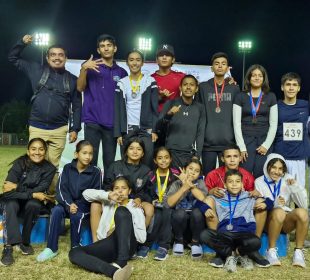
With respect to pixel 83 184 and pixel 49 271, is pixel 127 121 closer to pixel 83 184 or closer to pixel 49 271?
pixel 83 184

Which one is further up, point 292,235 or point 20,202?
point 20,202

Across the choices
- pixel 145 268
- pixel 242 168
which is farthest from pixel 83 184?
pixel 242 168

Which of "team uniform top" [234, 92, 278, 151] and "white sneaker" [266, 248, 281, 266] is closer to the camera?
"white sneaker" [266, 248, 281, 266]

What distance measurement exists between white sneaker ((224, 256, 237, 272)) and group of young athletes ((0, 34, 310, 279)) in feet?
0.04

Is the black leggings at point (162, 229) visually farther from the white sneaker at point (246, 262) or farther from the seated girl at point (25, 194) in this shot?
the seated girl at point (25, 194)

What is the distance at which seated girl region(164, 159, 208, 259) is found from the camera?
4.46 m

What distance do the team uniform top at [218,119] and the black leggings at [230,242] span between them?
50.7 inches

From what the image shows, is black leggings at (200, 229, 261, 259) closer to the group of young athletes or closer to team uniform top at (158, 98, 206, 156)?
the group of young athletes

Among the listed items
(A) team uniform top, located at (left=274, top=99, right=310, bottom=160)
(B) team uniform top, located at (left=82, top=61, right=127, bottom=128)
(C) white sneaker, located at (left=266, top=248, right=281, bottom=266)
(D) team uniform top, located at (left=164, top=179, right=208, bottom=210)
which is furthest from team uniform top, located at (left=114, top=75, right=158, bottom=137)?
(C) white sneaker, located at (left=266, top=248, right=281, bottom=266)

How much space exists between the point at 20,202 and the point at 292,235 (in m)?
3.52

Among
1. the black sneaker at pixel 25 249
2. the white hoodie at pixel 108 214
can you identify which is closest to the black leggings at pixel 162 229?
the white hoodie at pixel 108 214

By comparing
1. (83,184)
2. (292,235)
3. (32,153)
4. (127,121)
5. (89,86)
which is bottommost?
(292,235)

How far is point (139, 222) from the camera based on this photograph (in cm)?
422

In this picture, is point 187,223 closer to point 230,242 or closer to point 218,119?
point 230,242
